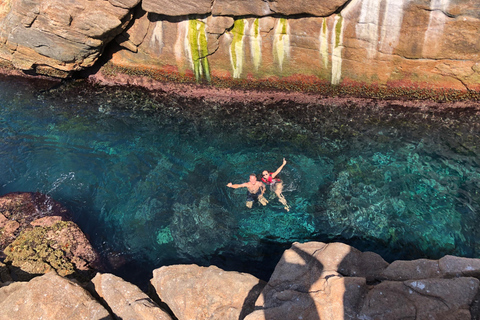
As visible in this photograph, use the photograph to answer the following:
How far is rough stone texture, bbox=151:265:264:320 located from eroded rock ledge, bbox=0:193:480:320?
0.02 metres

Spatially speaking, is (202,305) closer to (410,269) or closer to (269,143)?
(410,269)

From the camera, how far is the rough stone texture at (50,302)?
6.64m

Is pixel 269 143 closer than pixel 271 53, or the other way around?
pixel 269 143

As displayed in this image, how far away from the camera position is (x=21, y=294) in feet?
22.7

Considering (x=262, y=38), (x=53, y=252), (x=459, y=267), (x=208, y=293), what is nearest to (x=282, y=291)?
(x=208, y=293)

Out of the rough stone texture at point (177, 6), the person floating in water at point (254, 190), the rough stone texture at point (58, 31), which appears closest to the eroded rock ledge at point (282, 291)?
the person floating in water at point (254, 190)

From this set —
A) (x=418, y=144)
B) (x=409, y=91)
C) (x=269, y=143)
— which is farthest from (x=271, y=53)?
(x=418, y=144)

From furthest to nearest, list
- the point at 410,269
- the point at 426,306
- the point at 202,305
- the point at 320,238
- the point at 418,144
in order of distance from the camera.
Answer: the point at 418,144 < the point at 320,238 < the point at 202,305 < the point at 410,269 < the point at 426,306

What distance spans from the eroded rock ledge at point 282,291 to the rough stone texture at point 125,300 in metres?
0.02

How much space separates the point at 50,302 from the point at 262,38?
10.7m

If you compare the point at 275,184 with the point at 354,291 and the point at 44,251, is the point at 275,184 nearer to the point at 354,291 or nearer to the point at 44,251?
the point at 354,291

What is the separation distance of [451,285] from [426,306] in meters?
0.58

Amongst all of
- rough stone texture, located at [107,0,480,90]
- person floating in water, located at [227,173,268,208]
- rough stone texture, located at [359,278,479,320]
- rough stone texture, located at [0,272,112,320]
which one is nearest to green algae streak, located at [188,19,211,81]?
rough stone texture, located at [107,0,480,90]

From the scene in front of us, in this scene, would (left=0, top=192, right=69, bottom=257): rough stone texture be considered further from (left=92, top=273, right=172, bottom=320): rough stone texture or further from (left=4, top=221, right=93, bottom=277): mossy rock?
(left=92, top=273, right=172, bottom=320): rough stone texture
